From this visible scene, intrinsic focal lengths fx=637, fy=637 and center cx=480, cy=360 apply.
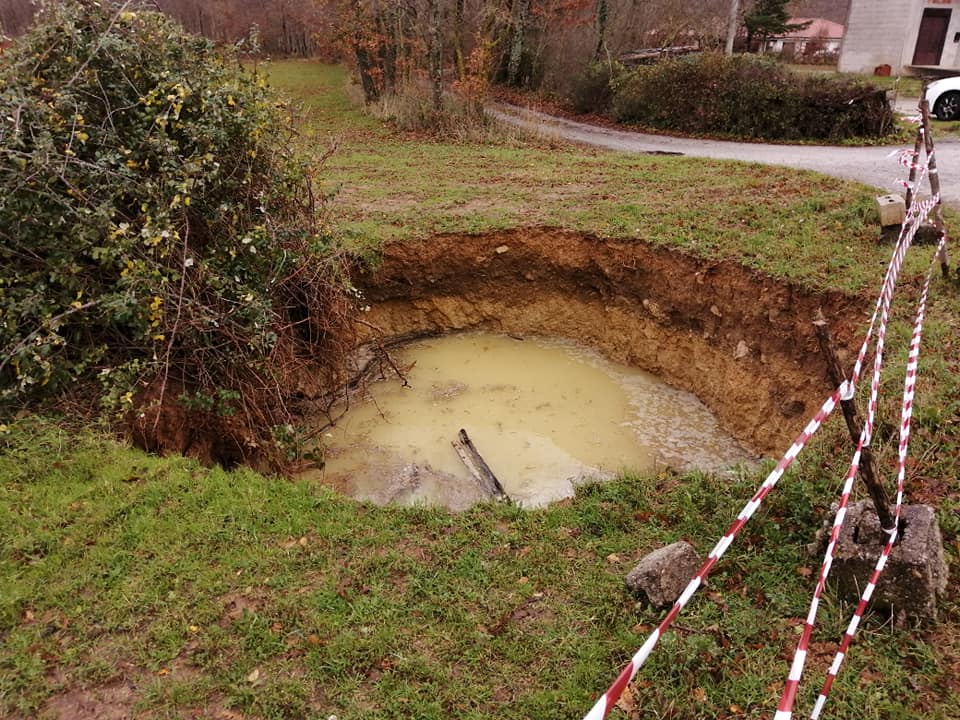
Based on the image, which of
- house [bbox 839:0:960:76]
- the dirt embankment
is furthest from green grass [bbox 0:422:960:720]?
house [bbox 839:0:960:76]

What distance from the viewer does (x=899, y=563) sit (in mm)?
3104

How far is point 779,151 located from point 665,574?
13.3m

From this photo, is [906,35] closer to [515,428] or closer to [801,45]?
[801,45]

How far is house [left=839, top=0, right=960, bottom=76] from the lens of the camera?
955 inches

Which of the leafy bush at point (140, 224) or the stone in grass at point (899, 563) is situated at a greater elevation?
the leafy bush at point (140, 224)

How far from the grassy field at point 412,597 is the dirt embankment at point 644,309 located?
1.35 m

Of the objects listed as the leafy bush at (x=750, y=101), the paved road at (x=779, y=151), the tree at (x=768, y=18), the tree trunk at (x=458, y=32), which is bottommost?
the paved road at (x=779, y=151)

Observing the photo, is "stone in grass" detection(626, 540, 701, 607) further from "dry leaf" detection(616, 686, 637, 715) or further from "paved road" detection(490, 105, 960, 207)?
"paved road" detection(490, 105, 960, 207)

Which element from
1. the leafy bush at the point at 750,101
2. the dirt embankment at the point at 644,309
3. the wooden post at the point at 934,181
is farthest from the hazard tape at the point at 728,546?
the leafy bush at the point at 750,101

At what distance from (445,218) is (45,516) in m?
6.68

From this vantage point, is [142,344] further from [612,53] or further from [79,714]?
[612,53]

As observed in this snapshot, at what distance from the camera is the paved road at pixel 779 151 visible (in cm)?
1052

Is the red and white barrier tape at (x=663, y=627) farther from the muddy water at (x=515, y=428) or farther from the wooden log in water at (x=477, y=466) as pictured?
the wooden log in water at (x=477, y=466)

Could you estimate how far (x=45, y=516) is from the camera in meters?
4.22
